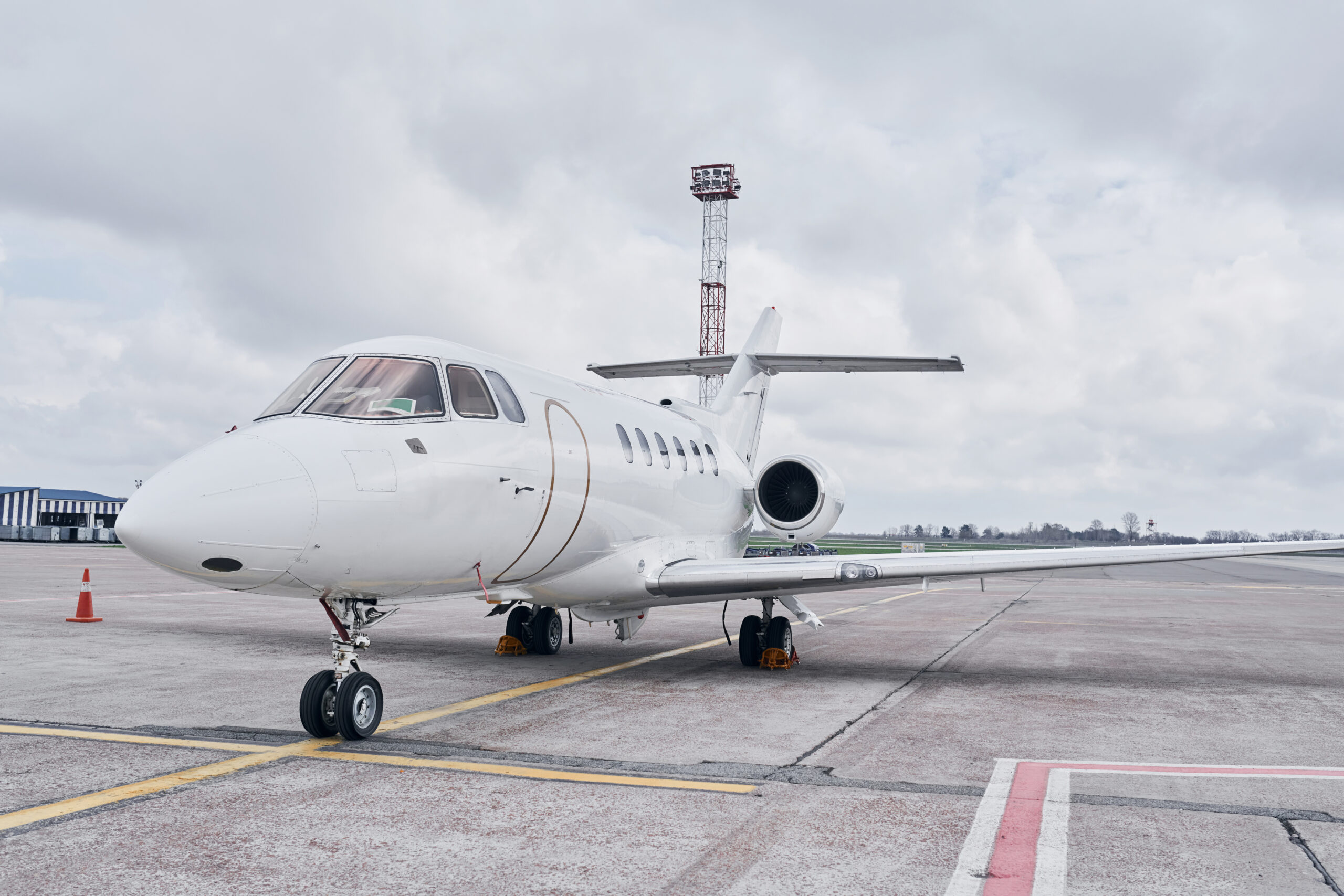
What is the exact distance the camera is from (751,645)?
12.0 metres

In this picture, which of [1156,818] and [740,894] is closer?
[740,894]

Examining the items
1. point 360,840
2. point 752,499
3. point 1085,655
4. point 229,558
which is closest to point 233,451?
point 229,558

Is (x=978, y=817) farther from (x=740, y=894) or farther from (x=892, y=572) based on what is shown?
(x=892, y=572)

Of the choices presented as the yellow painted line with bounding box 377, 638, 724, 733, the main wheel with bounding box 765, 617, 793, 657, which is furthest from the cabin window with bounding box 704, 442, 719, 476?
the yellow painted line with bounding box 377, 638, 724, 733

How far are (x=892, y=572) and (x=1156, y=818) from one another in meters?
5.42

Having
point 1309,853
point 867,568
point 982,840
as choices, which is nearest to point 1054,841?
point 982,840

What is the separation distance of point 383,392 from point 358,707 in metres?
2.28

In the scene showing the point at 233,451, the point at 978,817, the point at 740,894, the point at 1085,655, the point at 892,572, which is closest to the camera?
the point at 740,894

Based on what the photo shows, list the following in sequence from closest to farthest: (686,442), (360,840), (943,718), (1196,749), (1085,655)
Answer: (360,840) < (1196,749) < (943,718) < (686,442) < (1085,655)

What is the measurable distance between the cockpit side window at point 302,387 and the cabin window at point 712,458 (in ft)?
21.6

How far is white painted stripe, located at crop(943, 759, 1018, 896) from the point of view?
→ 4.12 meters

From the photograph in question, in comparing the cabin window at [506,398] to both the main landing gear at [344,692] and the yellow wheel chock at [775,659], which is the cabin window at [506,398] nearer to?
the main landing gear at [344,692]

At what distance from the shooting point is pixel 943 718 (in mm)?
8289

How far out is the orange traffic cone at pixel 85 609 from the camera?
49.3 feet
